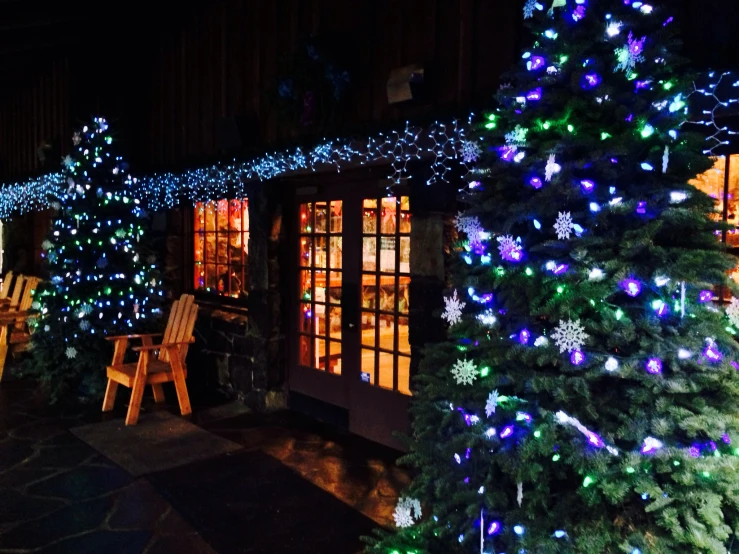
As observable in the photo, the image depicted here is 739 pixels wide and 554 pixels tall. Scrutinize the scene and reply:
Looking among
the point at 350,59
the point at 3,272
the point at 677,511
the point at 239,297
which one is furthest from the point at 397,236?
the point at 3,272

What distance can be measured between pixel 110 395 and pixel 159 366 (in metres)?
0.68

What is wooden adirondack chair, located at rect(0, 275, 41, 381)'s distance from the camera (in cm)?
713

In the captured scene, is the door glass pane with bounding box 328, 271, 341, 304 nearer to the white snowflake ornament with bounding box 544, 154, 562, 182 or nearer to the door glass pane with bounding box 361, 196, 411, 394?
the door glass pane with bounding box 361, 196, 411, 394

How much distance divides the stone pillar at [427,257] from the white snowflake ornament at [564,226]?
1.92 meters

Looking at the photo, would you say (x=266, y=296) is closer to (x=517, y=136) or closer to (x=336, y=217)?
(x=336, y=217)

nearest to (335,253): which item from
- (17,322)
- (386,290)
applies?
(386,290)

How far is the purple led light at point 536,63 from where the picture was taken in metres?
2.45

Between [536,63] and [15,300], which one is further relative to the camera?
[15,300]

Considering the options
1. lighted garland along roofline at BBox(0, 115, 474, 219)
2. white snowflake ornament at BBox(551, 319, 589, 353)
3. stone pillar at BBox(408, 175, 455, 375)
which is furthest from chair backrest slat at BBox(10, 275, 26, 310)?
white snowflake ornament at BBox(551, 319, 589, 353)

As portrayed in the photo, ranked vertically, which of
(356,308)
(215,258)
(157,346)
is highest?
(215,258)

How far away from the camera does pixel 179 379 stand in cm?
566

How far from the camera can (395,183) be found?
450 centimetres

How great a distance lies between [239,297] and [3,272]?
6833 mm

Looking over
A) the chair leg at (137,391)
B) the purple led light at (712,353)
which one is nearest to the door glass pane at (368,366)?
the chair leg at (137,391)
